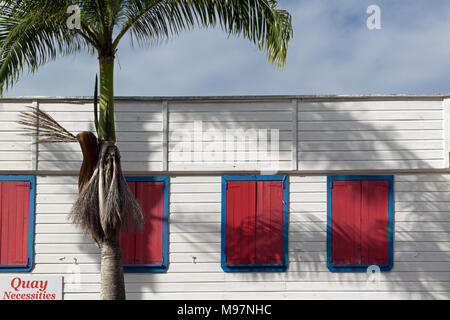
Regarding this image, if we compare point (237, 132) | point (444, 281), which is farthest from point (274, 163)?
point (444, 281)

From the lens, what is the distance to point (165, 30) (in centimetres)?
802

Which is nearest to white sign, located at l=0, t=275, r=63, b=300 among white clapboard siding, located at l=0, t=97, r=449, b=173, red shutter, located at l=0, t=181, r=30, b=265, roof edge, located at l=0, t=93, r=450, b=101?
red shutter, located at l=0, t=181, r=30, b=265

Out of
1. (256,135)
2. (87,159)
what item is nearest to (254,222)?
(256,135)

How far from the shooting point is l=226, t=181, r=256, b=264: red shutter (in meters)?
8.68

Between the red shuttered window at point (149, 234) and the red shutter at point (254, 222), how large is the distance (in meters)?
1.21

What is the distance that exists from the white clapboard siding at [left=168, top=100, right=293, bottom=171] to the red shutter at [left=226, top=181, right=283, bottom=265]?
418 millimetres

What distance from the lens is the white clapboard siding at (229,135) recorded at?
29.0ft

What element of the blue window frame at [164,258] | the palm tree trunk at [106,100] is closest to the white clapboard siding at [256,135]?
the blue window frame at [164,258]

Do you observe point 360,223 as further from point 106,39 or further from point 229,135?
point 106,39

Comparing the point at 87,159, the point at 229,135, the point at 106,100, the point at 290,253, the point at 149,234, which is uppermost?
the point at 106,100

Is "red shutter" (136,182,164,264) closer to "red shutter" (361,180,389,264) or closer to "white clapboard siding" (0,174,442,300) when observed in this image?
"white clapboard siding" (0,174,442,300)

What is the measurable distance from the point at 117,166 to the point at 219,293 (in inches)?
128

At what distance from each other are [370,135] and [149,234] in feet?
15.1

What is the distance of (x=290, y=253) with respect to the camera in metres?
8.70
